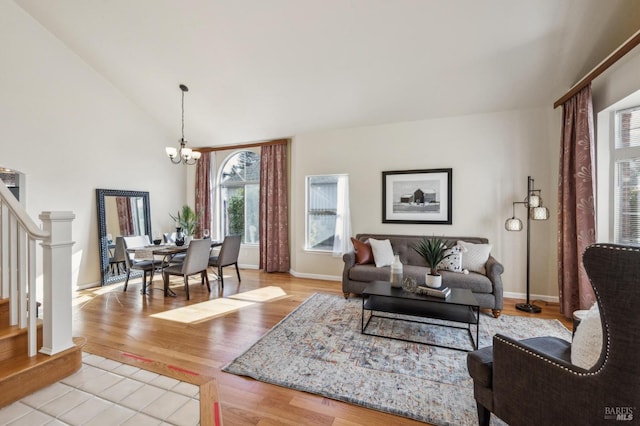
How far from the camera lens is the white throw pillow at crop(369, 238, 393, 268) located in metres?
3.84

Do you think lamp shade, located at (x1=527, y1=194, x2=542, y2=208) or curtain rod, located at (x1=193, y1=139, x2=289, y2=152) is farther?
curtain rod, located at (x1=193, y1=139, x2=289, y2=152)

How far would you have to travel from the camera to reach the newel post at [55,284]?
62.4 inches

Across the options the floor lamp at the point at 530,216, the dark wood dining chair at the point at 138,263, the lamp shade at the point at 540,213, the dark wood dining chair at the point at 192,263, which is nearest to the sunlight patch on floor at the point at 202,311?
the dark wood dining chair at the point at 192,263

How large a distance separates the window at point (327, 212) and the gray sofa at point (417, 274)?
46 cm

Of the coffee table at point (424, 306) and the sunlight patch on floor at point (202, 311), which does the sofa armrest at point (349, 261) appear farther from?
the sunlight patch on floor at point (202, 311)

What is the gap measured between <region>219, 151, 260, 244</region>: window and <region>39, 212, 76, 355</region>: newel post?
13.7ft

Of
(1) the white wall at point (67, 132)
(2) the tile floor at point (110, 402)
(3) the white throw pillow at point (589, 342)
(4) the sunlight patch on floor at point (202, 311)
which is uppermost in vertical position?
(1) the white wall at point (67, 132)

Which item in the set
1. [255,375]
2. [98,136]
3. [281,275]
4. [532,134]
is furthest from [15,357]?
[532,134]

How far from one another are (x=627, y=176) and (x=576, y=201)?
0.49 meters

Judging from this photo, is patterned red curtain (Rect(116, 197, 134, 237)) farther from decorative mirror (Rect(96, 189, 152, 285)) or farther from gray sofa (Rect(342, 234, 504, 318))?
gray sofa (Rect(342, 234, 504, 318))

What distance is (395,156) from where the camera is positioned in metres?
4.47

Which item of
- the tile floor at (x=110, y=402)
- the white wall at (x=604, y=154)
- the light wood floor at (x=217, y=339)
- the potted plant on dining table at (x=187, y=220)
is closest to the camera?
the tile floor at (x=110, y=402)

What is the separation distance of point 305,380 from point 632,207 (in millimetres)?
3701

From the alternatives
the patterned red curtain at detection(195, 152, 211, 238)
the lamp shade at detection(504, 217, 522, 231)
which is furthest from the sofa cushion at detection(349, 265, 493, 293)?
the patterned red curtain at detection(195, 152, 211, 238)
